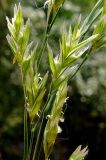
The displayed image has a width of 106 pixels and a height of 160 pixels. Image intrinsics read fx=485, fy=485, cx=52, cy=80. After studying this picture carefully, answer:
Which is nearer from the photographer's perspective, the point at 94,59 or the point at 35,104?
the point at 35,104

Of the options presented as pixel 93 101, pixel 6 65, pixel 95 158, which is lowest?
pixel 95 158

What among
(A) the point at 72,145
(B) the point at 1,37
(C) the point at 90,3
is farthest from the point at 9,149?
(C) the point at 90,3

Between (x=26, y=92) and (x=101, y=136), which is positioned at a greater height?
(x=101, y=136)

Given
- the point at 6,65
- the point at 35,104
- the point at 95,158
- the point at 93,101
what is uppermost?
the point at 6,65

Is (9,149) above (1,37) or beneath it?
beneath

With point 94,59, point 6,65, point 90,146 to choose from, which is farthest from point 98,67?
point 90,146

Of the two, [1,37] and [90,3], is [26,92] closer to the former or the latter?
[1,37]

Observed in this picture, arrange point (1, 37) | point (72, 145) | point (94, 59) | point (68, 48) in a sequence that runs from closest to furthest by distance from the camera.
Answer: point (68, 48), point (1, 37), point (94, 59), point (72, 145)

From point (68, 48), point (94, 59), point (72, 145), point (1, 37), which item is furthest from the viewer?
point (72, 145)

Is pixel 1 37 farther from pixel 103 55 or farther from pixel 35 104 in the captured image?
pixel 35 104
